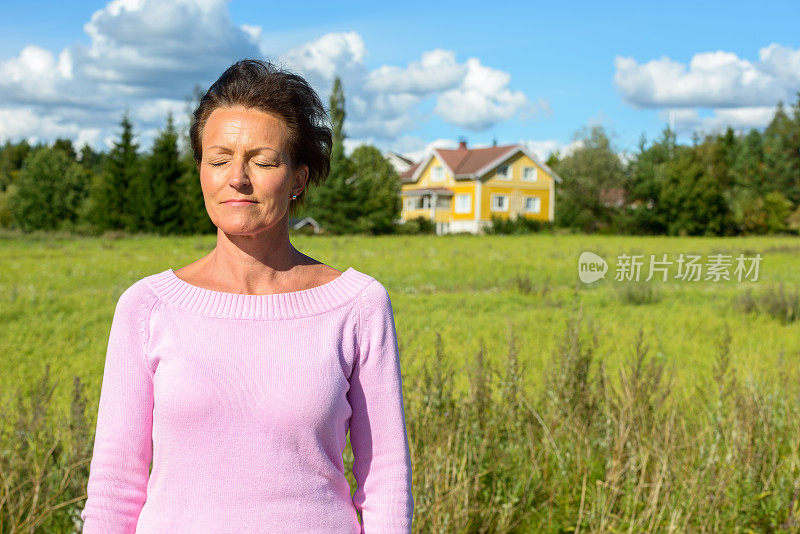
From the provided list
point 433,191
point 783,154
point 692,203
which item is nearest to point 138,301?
point 692,203

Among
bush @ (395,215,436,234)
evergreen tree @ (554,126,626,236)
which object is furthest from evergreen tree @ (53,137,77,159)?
evergreen tree @ (554,126,626,236)

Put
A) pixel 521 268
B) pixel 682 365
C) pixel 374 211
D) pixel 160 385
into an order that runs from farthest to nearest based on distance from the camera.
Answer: pixel 374 211, pixel 521 268, pixel 682 365, pixel 160 385

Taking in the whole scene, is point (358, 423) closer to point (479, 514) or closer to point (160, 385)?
point (160, 385)

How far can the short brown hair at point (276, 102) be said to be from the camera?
66.3 inches

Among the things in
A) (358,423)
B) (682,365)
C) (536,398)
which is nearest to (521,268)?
(682,365)

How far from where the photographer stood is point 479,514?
3.63 metres

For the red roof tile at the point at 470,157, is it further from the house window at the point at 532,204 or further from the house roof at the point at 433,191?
the house window at the point at 532,204

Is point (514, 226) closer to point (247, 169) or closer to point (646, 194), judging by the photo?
point (646, 194)

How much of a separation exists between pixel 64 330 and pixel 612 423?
8011 millimetres

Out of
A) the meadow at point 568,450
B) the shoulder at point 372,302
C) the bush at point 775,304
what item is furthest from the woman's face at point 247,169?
the bush at point 775,304

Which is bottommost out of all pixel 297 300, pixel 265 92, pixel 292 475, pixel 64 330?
pixel 64 330

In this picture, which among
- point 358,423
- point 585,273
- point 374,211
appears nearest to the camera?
point 358,423

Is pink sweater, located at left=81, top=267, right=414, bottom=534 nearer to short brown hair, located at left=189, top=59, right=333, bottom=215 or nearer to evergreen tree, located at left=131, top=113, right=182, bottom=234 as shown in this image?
short brown hair, located at left=189, top=59, right=333, bottom=215

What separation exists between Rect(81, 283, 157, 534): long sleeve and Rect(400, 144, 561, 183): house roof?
1944 inches
